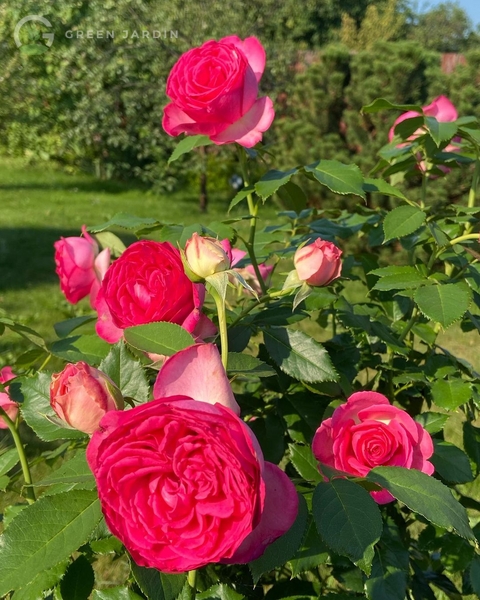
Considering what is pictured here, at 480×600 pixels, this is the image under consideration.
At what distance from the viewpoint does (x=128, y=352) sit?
2.01 feet

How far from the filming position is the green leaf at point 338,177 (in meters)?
0.87

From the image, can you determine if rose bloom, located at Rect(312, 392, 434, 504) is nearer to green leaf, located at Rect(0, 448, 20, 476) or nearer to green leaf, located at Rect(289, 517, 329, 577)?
green leaf, located at Rect(289, 517, 329, 577)

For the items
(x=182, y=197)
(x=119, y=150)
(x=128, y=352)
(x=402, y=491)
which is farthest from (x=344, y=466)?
(x=119, y=150)

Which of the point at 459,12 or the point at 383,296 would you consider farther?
the point at 459,12

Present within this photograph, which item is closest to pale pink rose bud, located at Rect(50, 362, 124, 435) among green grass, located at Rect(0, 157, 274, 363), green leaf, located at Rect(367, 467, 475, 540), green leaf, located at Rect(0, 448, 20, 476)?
green leaf, located at Rect(367, 467, 475, 540)

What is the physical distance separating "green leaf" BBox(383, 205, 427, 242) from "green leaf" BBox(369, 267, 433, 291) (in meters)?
0.05

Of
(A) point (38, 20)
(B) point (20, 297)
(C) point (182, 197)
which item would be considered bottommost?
(C) point (182, 197)

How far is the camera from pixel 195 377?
48 centimetres

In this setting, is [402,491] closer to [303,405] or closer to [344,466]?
[344,466]

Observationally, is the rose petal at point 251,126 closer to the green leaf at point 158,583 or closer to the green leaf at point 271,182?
the green leaf at point 271,182

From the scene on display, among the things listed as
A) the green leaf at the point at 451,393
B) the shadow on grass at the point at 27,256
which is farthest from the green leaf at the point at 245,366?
the shadow on grass at the point at 27,256

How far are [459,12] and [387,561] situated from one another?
27.7 metres

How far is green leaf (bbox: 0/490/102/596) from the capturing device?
0.47 metres

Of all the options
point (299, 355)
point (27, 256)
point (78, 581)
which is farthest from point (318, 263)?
point (27, 256)
